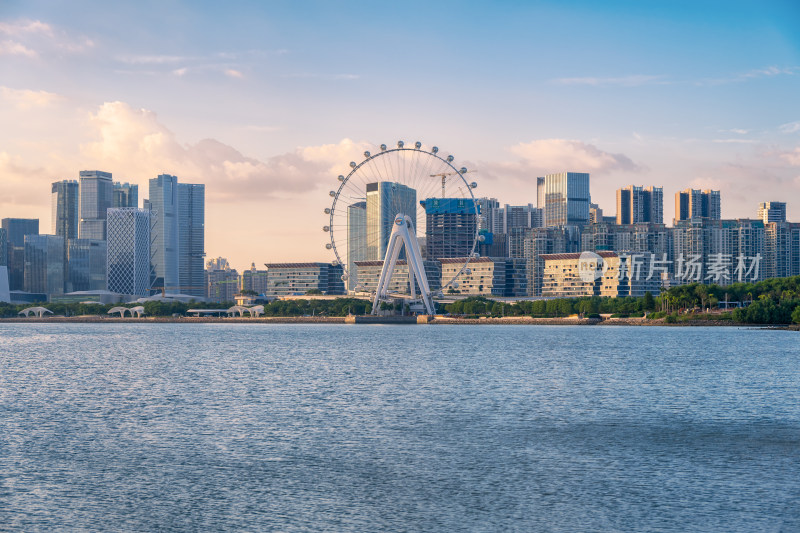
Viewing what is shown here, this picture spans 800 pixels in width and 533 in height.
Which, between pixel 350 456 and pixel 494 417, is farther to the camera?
pixel 494 417

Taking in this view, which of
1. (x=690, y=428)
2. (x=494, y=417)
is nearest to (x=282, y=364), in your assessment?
(x=494, y=417)

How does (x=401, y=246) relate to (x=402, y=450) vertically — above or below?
above

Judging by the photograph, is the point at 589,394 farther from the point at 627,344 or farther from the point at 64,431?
the point at 627,344

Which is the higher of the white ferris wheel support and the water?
the white ferris wheel support

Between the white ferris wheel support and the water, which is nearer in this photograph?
the water

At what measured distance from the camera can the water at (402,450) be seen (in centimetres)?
2627

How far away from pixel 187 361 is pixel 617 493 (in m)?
62.5

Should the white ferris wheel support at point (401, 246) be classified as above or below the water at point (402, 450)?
above

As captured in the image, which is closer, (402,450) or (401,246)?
(402,450)

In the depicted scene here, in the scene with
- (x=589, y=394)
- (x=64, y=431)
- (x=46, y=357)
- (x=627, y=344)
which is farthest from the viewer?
(x=627, y=344)

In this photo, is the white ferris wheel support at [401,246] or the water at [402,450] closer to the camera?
the water at [402,450]

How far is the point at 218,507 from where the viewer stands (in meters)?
27.0

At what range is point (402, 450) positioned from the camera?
35906mm

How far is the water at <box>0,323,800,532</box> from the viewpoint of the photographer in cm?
2627
